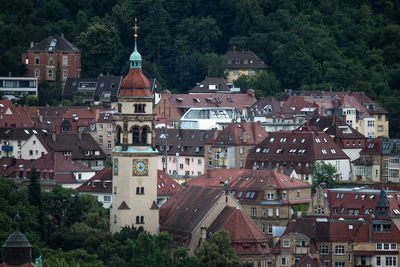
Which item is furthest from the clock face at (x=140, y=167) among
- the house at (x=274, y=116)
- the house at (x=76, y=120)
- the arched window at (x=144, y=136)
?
the house at (x=274, y=116)

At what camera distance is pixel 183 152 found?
15738 cm

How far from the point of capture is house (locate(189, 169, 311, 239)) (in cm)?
12612

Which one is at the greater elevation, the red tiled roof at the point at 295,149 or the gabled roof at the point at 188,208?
the red tiled roof at the point at 295,149

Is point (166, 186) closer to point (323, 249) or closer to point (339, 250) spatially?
point (323, 249)

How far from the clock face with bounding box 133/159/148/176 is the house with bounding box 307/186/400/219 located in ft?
44.2

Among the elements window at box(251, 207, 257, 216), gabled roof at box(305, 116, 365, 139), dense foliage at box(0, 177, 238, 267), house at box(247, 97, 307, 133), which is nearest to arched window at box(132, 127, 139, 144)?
dense foliage at box(0, 177, 238, 267)

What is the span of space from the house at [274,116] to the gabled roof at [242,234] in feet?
190

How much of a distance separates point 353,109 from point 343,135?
2120 cm

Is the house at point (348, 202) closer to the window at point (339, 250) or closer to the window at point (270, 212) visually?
the window at point (270, 212)

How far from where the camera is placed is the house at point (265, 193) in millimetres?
126125

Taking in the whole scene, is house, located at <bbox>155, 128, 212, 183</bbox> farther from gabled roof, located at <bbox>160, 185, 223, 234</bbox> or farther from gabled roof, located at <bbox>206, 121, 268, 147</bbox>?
gabled roof, located at <bbox>160, 185, 223, 234</bbox>

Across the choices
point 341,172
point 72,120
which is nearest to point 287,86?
point 72,120

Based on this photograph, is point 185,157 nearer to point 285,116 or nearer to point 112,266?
point 285,116

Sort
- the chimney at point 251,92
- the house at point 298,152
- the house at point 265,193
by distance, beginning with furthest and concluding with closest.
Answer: the chimney at point 251,92 → the house at point 298,152 → the house at point 265,193
